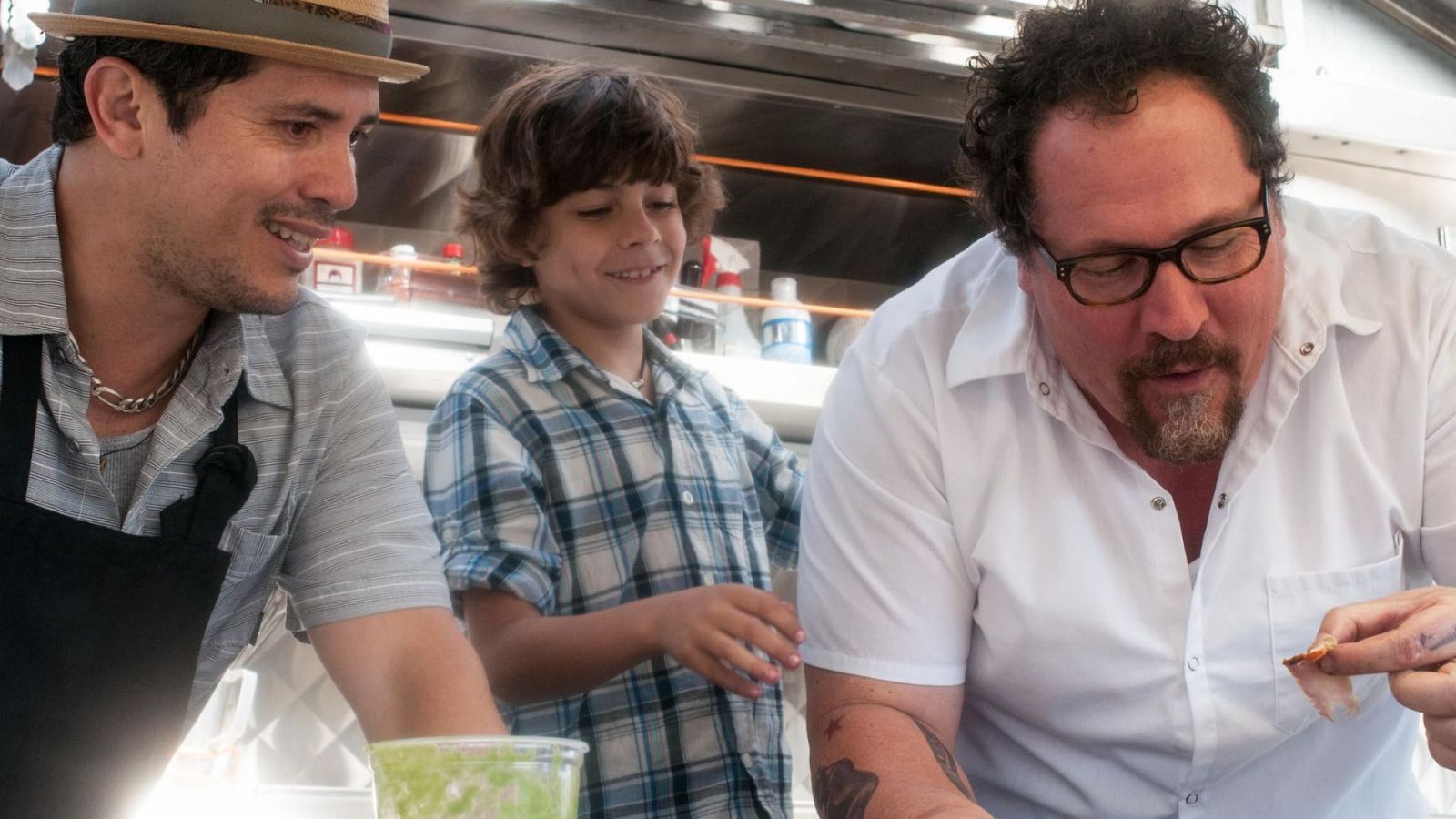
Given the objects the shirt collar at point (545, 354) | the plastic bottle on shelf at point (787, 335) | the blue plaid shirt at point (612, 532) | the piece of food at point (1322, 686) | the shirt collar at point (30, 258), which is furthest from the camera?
the plastic bottle on shelf at point (787, 335)

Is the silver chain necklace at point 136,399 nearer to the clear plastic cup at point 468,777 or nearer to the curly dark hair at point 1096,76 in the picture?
the clear plastic cup at point 468,777

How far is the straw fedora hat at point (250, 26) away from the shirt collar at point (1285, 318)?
0.57 metres

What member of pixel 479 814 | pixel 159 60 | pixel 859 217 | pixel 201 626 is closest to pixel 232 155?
pixel 159 60

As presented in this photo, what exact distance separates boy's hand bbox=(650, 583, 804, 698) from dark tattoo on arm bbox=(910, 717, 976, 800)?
0.12 m

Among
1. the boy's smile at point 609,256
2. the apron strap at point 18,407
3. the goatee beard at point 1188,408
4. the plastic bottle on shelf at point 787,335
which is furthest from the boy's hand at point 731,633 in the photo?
the plastic bottle on shelf at point 787,335

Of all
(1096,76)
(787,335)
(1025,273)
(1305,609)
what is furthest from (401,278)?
(1305,609)

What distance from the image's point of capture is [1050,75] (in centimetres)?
121

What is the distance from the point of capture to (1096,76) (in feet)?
3.74

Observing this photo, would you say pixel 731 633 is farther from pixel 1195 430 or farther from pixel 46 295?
pixel 46 295

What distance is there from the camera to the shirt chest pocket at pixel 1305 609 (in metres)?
1.15

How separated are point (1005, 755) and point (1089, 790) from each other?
85mm

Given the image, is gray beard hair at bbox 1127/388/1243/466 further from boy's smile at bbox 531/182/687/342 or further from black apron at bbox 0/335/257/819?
black apron at bbox 0/335/257/819

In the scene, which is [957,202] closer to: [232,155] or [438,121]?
[438,121]

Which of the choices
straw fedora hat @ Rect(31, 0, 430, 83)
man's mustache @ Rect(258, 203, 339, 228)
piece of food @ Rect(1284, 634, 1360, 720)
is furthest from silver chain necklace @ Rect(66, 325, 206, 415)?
piece of food @ Rect(1284, 634, 1360, 720)
